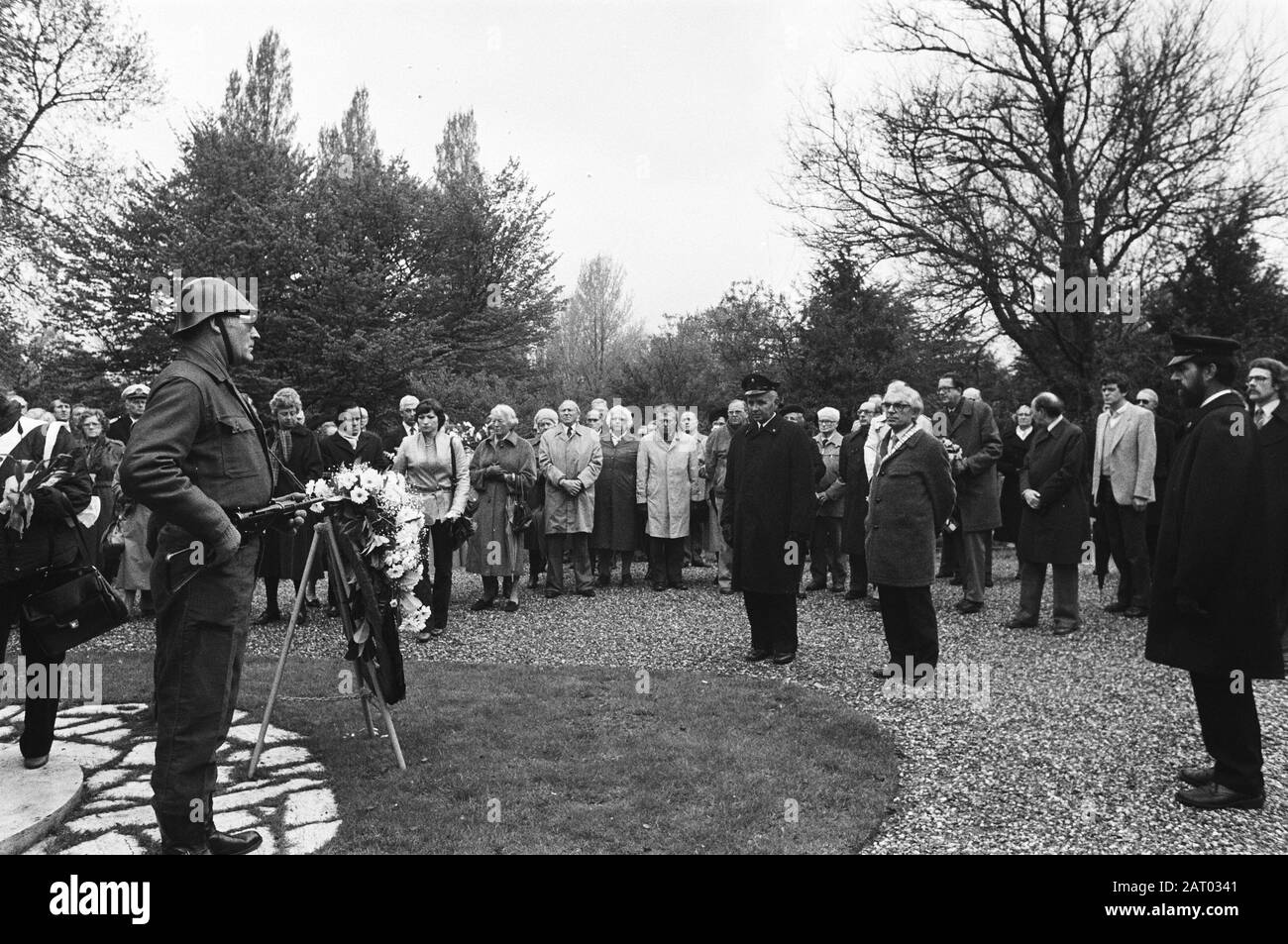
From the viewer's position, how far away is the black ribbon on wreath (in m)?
5.66

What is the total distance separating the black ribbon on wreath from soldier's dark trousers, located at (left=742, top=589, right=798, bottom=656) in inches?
140

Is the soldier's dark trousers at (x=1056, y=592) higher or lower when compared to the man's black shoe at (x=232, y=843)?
higher

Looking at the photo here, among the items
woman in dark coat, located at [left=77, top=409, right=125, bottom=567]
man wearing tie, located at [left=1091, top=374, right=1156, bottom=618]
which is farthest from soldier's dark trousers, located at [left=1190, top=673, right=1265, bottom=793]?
woman in dark coat, located at [left=77, top=409, right=125, bottom=567]

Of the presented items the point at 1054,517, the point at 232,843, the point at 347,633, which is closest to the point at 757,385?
the point at 1054,517

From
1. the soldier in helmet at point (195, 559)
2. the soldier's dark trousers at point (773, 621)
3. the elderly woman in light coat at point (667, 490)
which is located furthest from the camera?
the elderly woman in light coat at point (667, 490)

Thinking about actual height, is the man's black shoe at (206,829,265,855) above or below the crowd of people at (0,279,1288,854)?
below

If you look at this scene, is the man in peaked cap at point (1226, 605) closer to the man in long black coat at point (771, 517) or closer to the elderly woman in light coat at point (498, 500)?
the man in long black coat at point (771, 517)

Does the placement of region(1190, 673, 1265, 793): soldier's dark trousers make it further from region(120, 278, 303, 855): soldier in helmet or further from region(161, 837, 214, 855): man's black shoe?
region(161, 837, 214, 855): man's black shoe

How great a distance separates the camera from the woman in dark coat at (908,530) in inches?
295

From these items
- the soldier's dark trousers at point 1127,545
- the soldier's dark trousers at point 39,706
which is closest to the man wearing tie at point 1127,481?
the soldier's dark trousers at point 1127,545

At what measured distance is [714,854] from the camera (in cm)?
430

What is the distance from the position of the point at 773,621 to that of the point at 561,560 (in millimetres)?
4245

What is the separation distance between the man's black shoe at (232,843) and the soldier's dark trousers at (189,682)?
87mm
